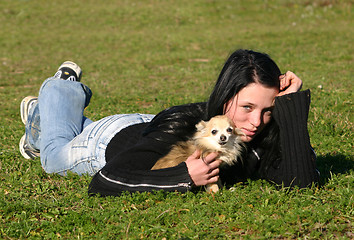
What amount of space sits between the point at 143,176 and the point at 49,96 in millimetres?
2487

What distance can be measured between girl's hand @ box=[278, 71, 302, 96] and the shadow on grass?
1.18 metres

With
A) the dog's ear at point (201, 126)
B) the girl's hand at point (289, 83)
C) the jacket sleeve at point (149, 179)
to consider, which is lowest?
the jacket sleeve at point (149, 179)

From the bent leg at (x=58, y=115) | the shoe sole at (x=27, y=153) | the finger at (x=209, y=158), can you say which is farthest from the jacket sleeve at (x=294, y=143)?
the shoe sole at (x=27, y=153)

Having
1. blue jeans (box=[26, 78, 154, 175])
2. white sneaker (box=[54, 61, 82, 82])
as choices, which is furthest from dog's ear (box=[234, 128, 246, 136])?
white sneaker (box=[54, 61, 82, 82])

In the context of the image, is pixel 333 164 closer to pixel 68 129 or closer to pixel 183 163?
pixel 183 163

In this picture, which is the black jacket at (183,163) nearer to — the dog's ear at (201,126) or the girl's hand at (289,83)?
the girl's hand at (289,83)

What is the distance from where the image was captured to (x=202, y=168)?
15.1ft

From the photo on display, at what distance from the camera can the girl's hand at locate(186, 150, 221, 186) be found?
181 inches

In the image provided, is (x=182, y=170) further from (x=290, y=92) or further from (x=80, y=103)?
(x=80, y=103)

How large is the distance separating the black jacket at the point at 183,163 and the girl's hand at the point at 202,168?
0.07 meters

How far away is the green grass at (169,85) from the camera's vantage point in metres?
4.32

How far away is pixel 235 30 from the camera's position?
22.8 m

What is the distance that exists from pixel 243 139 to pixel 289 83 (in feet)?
3.01

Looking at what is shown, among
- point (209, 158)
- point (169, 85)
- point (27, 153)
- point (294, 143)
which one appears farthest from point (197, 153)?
point (169, 85)
